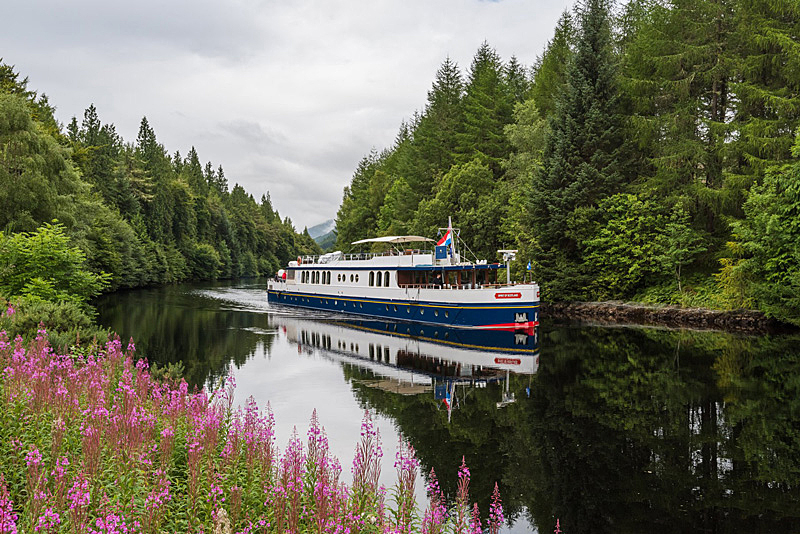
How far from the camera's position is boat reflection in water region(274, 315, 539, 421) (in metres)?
18.9

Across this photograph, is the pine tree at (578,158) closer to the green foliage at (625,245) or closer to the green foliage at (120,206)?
the green foliage at (625,245)

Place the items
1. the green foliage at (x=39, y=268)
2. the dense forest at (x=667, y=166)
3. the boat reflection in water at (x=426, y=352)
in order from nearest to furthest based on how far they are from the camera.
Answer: the boat reflection in water at (x=426, y=352) < the green foliage at (x=39, y=268) < the dense forest at (x=667, y=166)

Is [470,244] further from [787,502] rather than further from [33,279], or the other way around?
[787,502]

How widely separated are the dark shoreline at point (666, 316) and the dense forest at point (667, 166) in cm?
99

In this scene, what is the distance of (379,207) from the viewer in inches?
3553

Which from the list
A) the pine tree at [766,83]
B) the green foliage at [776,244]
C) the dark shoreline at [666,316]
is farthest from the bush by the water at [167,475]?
the pine tree at [766,83]

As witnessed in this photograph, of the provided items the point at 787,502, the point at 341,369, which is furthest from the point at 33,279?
the point at 787,502

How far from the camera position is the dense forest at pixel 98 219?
23.7 metres

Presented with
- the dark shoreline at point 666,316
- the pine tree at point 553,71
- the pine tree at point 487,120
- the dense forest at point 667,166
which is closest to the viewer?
the dark shoreline at point 666,316

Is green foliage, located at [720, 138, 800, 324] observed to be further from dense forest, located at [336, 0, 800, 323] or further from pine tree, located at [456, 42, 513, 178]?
pine tree, located at [456, 42, 513, 178]

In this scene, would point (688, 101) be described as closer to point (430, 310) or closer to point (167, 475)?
point (430, 310)

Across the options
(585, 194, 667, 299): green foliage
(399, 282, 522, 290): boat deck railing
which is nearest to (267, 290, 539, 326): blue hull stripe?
(399, 282, 522, 290): boat deck railing

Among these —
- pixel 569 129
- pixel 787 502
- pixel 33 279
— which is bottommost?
pixel 787 502

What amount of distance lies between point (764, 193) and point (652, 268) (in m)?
8.86
